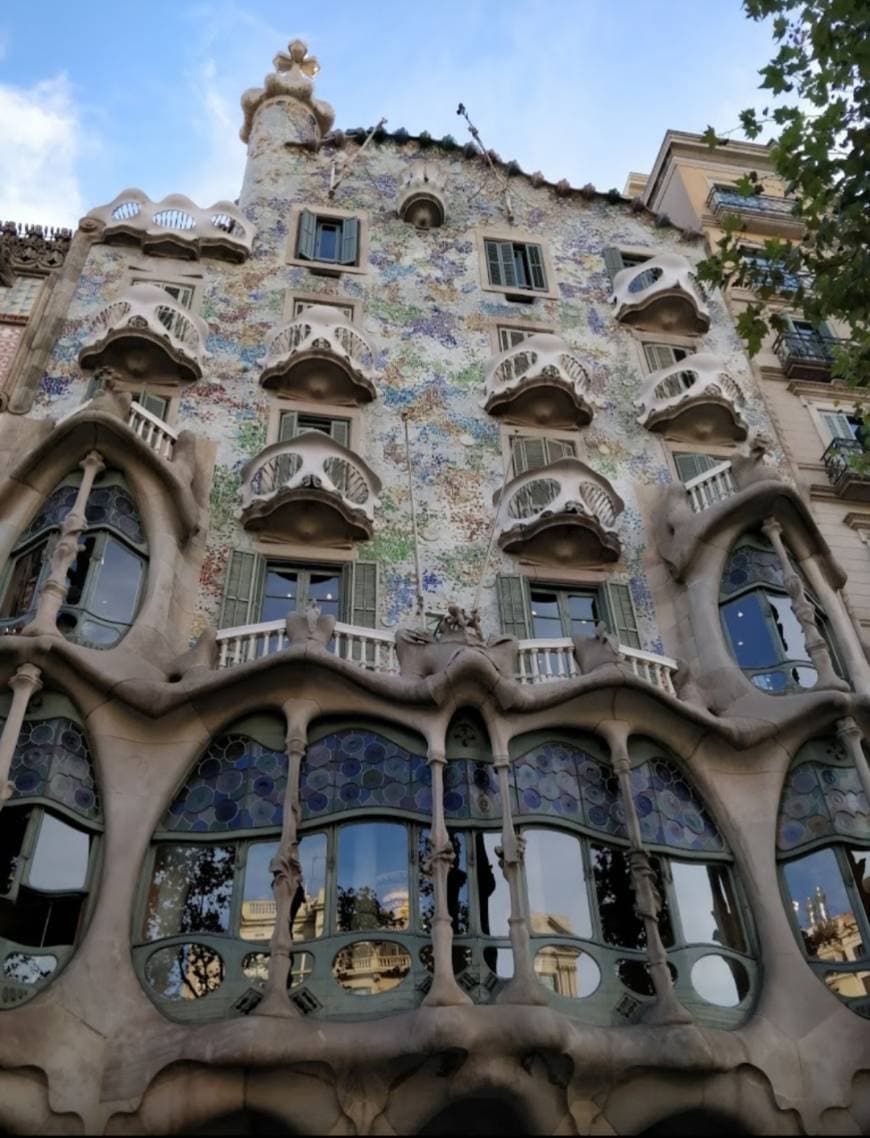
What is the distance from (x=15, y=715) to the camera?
11.0 metres

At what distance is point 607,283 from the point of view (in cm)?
2197

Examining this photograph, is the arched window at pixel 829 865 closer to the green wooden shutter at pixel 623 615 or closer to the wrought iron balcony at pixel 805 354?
the green wooden shutter at pixel 623 615

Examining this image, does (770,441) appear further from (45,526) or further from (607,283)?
(45,526)

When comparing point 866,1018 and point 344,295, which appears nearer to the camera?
point 866,1018

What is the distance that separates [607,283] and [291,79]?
9.96 meters

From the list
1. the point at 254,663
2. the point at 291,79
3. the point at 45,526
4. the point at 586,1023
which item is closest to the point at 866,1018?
the point at 586,1023

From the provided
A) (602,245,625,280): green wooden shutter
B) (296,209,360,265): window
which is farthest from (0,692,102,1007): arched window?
(602,245,625,280): green wooden shutter

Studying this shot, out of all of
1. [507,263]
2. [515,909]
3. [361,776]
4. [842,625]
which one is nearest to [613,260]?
[507,263]

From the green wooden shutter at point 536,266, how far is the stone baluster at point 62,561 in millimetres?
11237

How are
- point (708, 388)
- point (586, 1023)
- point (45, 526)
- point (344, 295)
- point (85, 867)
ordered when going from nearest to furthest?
point (586, 1023) < point (85, 867) < point (45, 526) < point (708, 388) < point (344, 295)

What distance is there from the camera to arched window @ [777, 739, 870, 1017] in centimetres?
1161

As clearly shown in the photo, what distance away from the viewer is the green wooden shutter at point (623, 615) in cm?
1506

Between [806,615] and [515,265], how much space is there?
36.5ft

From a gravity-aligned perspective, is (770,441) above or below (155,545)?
above
